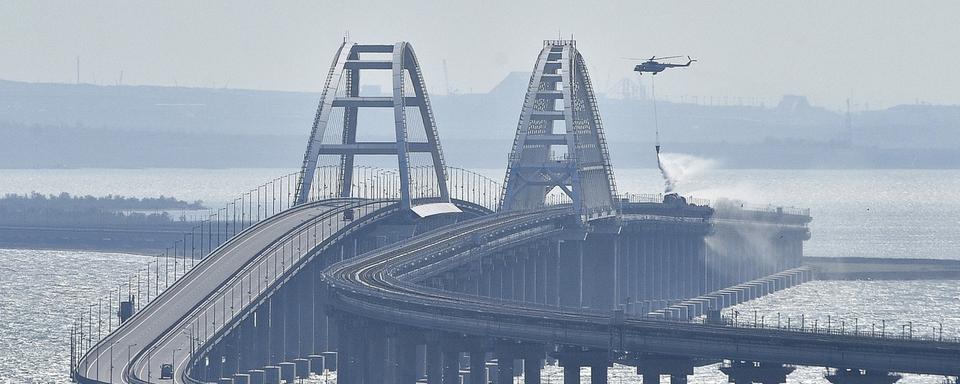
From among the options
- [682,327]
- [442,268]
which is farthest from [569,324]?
[442,268]

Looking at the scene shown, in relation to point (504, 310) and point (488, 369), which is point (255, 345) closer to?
point (488, 369)

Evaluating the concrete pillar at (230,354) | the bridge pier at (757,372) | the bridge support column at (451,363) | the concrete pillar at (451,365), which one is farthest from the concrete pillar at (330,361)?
the bridge pier at (757,372)

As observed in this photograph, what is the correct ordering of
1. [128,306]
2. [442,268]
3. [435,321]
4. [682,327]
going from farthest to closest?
[442,268] < [128,306] < [435,321] < [682,327]

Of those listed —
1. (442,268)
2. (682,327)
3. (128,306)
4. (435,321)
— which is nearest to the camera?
(682,327)

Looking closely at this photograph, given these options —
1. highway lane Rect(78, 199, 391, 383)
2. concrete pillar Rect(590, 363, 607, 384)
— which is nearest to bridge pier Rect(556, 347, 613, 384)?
concrete pillar Rect(590, 363, 607, 384)

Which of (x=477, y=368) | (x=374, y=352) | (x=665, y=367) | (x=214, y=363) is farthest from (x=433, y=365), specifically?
(x=665, y=367)

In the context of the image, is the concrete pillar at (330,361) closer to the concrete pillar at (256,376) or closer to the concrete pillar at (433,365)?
the concrete pillar at (256,376)

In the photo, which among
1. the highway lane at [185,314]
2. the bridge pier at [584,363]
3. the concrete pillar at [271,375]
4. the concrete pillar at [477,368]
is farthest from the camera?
the concrete pillar at [271,375]
